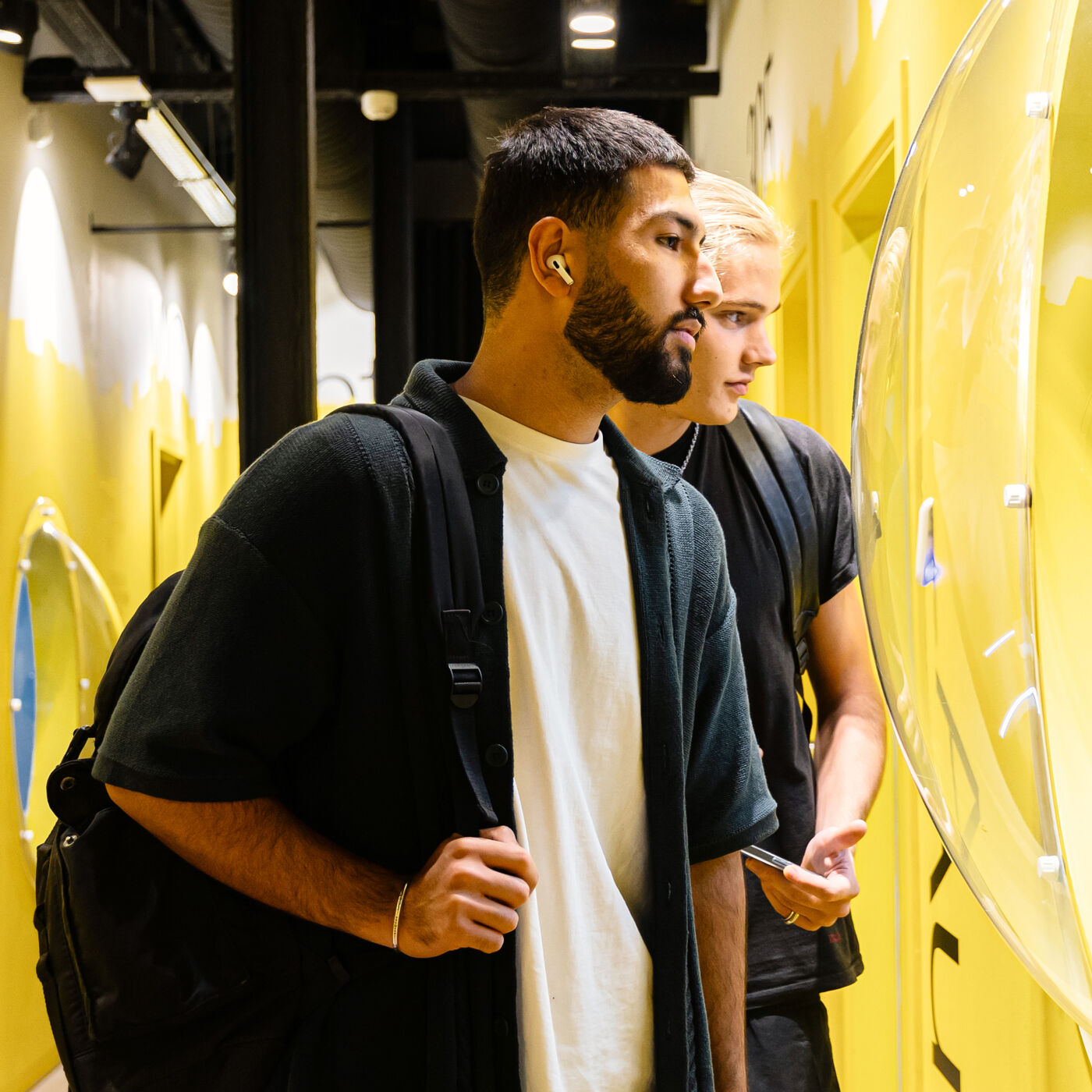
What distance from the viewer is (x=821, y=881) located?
4.40 feet

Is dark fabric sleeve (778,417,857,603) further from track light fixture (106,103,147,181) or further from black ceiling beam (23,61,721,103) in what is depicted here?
track light fixture (106,103,147,181)

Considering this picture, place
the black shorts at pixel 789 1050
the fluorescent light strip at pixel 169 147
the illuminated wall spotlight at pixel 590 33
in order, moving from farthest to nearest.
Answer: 1. the fluorescent light strip at pixel 169 147
2. the illuminated wall spotlight at pixel 590 33
3. the black shorts at pixel 789 1050

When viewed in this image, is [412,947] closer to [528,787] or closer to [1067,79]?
[528,787]

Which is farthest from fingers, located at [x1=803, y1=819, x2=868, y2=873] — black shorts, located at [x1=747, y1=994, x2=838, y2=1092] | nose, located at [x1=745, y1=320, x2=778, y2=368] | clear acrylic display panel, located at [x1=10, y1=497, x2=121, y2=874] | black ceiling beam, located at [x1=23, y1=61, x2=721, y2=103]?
black ceiling beam, located at [x1=23, y1=61, x2=721, y2=103]

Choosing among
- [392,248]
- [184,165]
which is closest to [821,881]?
[184,165]

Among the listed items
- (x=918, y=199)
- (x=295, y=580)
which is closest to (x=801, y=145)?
(x=918, y=199)

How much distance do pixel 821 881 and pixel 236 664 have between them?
2.50ft

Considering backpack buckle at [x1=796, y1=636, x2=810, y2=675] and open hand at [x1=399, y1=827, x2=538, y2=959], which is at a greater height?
backpack buckle at [x1=796, y1=636, x2=810, y2=675]

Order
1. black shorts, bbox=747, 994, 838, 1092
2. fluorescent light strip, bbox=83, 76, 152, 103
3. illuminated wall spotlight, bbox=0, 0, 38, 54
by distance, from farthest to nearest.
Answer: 1. fluorescent light strip, bbox=83, 76, 152, 103
2. illuminated wall spotlight, bbox=0, 0, 38, 54
3. black shorts, bbox=747, 994, 838, 1092

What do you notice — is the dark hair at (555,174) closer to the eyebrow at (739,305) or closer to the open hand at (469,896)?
the eyebrow at (739,305)

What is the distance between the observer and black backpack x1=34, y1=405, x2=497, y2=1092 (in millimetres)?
876

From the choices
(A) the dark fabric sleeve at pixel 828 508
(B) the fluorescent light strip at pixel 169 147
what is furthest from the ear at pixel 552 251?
(B) the fluorescent light strip at pixel 169 147

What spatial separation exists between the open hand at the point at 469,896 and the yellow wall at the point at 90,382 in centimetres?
338

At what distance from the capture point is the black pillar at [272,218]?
108 inches
